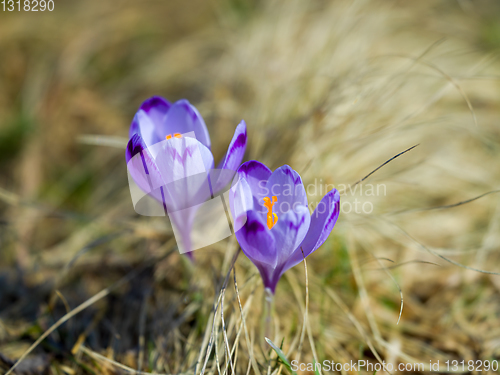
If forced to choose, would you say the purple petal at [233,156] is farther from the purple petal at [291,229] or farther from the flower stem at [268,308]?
the flower stem at [268,308]

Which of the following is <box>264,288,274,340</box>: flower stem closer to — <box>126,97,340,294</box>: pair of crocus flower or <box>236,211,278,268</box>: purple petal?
<box>126,97,340,294</box>: pair of crocus flower

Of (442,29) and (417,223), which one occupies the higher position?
(442,29)

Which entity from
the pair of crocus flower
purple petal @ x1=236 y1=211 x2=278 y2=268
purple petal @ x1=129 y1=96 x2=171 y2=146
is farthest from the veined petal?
purple petal @ x1=236 y1=211 x2=278 y2=268

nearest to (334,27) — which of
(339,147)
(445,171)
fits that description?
(339,147)

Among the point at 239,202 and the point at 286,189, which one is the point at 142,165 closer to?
the point at 239,202

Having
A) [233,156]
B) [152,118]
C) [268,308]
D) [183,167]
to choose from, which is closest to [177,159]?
[183,167]

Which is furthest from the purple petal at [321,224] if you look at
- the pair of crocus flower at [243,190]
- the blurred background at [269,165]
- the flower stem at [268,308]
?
the blurred background at [269,165]

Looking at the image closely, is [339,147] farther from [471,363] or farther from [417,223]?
[471,363]
